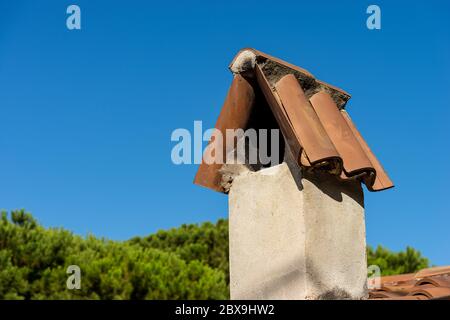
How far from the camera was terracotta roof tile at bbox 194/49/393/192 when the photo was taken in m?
3.33

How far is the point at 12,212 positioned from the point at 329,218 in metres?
17.1

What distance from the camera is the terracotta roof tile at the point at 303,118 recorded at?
333cm

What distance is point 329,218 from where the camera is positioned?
3322mm

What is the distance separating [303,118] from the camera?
3.45 meters

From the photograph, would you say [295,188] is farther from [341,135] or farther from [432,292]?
[432,292]

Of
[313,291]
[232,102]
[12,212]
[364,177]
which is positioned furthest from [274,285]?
[12,212]

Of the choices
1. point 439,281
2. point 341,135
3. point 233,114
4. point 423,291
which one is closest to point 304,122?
point 341,135

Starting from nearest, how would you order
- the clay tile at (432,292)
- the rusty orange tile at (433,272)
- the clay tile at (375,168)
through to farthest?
the clay tile at (375,168) → the clay tile at (432,292) → the rusty orange tile at (433,272)

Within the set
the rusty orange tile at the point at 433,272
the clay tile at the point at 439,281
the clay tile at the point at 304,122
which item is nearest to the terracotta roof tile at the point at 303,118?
the clay tile at the point at 304,122

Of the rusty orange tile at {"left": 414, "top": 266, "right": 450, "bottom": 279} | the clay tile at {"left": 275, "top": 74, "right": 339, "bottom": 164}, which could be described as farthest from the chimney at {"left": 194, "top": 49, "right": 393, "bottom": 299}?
the rusty orange tile at {"left": 414, "top": 266, "right": 450, "bottom": 279}

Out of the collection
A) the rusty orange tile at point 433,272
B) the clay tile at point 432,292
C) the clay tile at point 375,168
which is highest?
the clay tile at point 375,168

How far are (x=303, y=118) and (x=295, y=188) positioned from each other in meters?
0.45

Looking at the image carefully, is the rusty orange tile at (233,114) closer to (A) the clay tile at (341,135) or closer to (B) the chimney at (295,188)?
(B) the chimney at (295,188)

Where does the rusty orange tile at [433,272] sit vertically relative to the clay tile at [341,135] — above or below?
below
